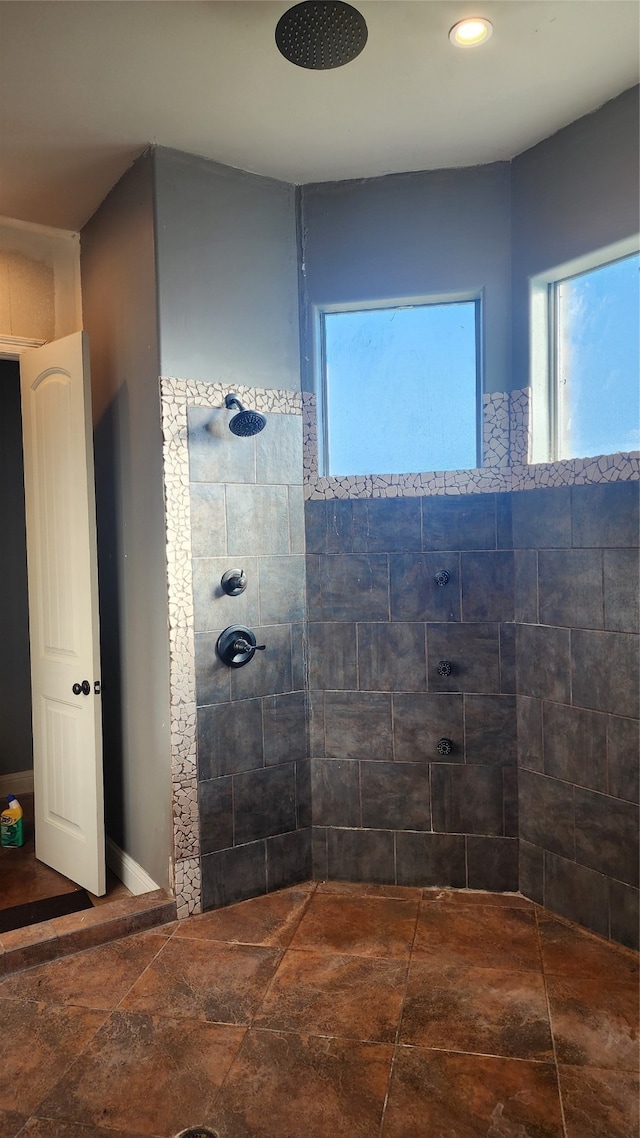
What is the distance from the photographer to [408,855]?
294cm

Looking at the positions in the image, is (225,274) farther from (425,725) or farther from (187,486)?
(425,725)

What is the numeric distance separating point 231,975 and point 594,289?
2.55 meters

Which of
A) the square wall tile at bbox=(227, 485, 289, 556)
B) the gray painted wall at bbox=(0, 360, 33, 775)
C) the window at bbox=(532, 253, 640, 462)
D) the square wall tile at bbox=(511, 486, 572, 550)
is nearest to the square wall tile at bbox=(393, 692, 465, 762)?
the square wall tile at bbox=(511, 486, 572, 550)

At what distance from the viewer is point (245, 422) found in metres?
2.62

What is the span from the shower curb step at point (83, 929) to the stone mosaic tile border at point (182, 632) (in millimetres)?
97

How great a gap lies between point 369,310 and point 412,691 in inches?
58.8

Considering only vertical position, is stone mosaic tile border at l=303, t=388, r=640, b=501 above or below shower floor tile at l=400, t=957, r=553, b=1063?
above

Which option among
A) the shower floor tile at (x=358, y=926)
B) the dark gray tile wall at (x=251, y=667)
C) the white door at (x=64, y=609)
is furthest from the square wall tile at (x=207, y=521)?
the shower floor tile at (x=358, y=926)

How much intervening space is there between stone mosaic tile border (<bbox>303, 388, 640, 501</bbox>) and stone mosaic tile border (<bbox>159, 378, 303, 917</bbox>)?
1.56 feet

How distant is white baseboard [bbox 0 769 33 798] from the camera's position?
13.2 ft

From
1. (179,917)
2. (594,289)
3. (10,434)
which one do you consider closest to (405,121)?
(594,289)

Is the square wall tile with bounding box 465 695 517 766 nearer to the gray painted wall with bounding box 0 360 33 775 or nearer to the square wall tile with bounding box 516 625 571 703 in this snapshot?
the square wall tile with bounding box 516 625 571 703

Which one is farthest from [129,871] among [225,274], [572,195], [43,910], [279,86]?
[572,195]

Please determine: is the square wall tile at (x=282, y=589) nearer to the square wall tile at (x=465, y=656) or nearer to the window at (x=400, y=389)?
the window at (x=400, y=389)
